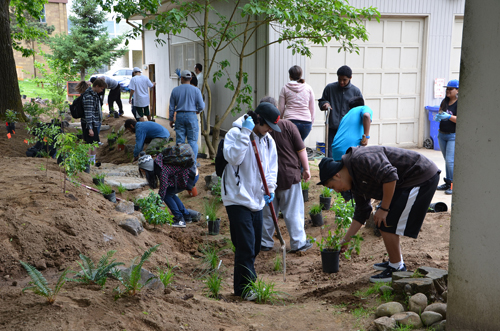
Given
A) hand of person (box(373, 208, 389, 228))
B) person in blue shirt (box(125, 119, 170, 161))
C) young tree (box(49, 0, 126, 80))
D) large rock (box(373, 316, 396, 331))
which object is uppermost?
young tree (box(49, 0, 126, 80))

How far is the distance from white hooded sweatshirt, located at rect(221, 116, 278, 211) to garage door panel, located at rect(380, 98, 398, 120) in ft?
25.6

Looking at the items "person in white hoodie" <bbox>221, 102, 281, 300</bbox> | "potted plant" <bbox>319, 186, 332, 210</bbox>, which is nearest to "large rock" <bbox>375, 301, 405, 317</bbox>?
"person in white hoodie" <bbox>221, 102, 281, 300</bbox>

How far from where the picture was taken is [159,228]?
253 inches

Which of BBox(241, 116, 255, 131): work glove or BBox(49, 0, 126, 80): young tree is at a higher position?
BBox(49, 0, 126, 80): young tree

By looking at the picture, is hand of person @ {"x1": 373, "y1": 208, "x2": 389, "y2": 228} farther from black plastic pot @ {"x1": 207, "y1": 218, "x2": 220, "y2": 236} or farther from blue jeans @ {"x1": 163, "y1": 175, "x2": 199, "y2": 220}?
blue jeans @ {"x1": 163, "y1": 175, "x2": 199, "y2": 220}

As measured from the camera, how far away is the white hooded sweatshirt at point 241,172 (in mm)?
3908

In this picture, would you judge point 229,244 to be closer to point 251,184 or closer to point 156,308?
point 251,184

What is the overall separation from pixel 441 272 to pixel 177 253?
3.18m

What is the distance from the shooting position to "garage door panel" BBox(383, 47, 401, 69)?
11091 millimetres

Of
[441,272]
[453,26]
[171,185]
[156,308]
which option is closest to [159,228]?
[171,185]

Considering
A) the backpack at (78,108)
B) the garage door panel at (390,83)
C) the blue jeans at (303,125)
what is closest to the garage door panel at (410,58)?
the garage door panel at (390,83)

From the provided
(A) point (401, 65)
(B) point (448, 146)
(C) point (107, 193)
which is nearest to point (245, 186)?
(C) point (107, 193)

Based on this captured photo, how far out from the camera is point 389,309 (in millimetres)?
3441

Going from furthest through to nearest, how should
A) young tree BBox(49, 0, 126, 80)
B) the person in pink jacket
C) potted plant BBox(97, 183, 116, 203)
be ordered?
young tree BBox(49, 0, 126, 80), the person in pink jacket, potted plant BBox(97, 183, 116, 203)
